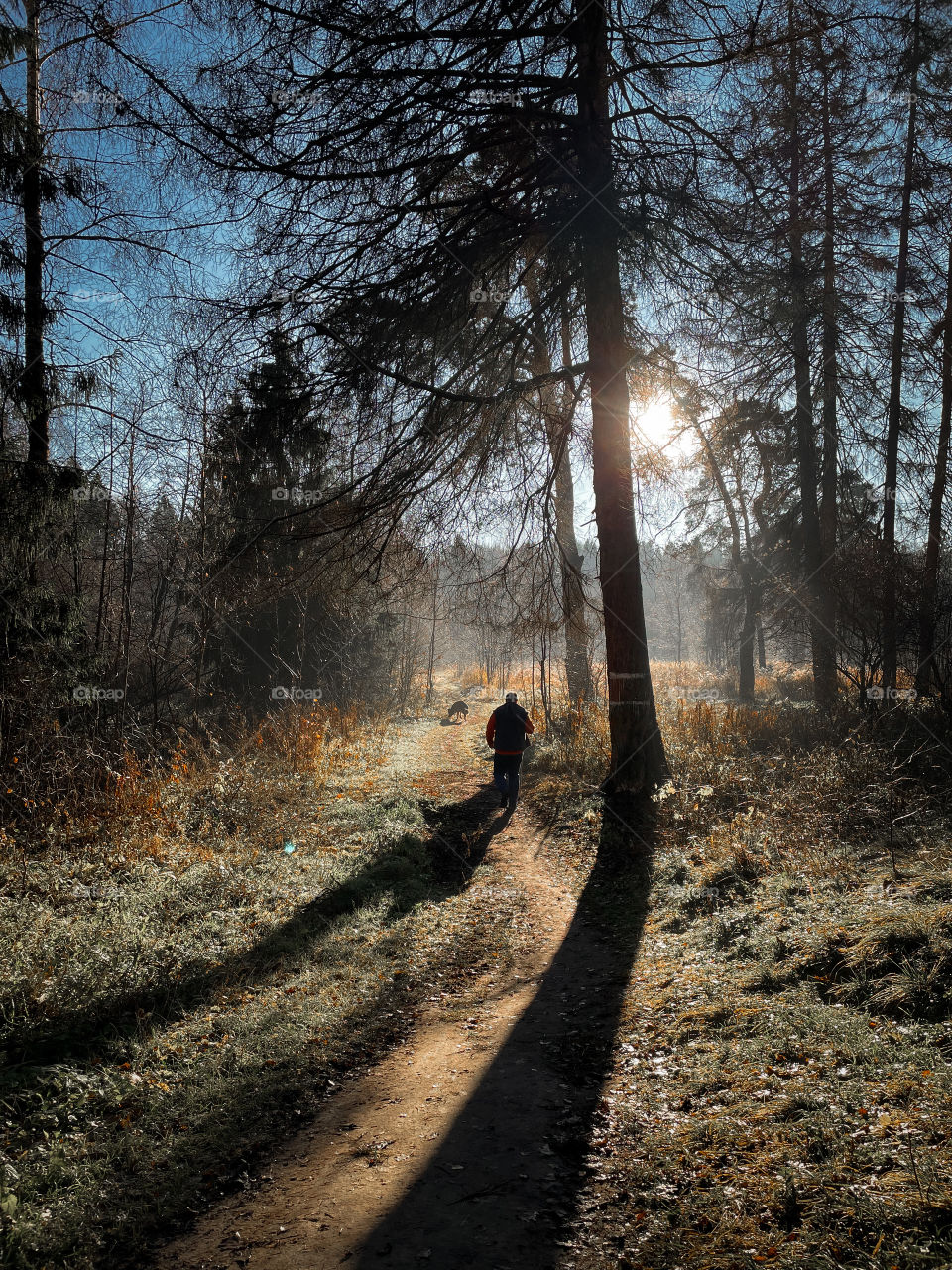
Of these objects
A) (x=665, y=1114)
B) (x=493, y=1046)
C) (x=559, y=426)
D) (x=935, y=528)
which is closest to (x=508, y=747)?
(x=559, y=426)

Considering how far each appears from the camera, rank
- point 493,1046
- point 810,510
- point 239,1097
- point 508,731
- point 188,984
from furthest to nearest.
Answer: point 810,510 < point 508,731 < point 188,984 < point 493,1046 < point 239,1097

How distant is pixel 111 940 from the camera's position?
17.7 ft

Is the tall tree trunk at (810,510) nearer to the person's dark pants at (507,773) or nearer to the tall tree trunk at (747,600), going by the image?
the tall tree trunk at (747,600)

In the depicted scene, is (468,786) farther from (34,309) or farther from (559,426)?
(34,309)

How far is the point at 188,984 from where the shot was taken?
5191 millimetres

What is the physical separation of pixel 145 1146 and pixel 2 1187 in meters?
0.68

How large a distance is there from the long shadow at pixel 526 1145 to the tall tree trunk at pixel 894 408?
29.4ft

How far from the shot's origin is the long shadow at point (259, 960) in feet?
14.0

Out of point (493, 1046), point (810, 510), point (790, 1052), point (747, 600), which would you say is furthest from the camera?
point (747, 600)

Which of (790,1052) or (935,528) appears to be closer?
(790,1052)

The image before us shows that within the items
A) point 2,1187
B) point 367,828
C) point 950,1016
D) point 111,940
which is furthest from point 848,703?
point 2,1187

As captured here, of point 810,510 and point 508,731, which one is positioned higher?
point 810,510

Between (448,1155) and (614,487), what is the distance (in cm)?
755

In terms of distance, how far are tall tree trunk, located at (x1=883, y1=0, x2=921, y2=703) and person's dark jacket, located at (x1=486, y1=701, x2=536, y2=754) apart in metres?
6.50
